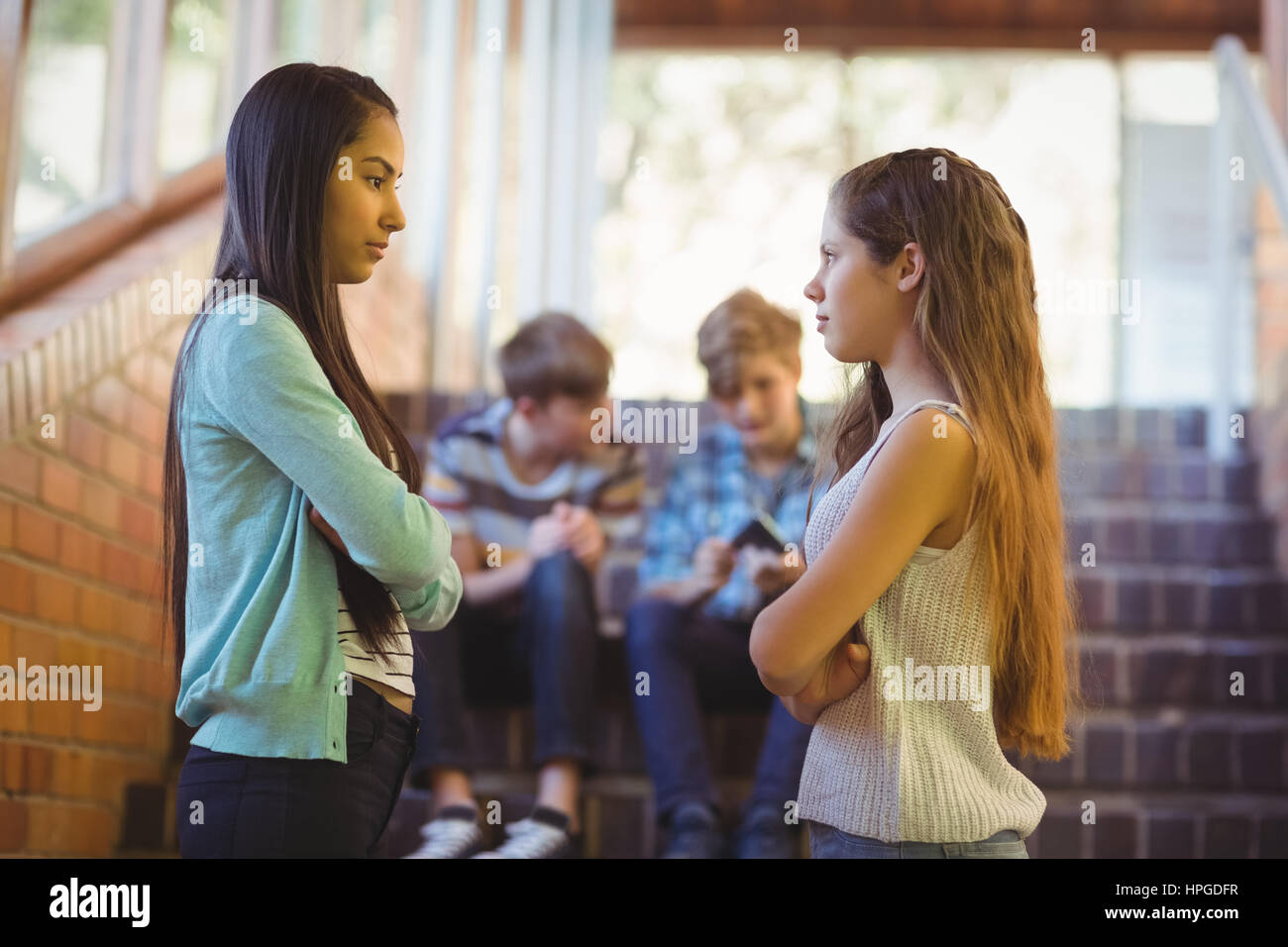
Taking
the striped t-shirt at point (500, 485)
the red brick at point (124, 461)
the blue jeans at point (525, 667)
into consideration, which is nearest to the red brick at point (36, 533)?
the red brick at point (124, 461)

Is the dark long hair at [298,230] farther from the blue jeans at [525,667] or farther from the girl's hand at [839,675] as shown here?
the blue jeans at [525,667]

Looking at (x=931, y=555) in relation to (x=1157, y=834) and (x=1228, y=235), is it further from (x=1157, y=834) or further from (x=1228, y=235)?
(x=1228, y=235)

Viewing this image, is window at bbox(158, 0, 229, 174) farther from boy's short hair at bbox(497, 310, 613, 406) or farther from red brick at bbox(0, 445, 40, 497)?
red brick at bbox(0, 445, 40, 497)

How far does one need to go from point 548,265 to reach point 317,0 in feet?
4.37

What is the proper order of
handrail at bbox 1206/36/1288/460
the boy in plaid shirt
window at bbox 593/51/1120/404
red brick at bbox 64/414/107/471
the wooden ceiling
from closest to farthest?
red brick at bbox 64/414/107/471 < the boy in plaid shirt < handrail at bbox 1206/36/1288/460 < the wooden ceiling < window at bbox 593/51/1120/404

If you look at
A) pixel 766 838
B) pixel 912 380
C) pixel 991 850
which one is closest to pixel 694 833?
pixel 766 838

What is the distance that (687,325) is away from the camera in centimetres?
645

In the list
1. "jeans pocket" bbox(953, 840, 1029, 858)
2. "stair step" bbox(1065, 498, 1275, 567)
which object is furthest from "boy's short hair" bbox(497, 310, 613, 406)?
"jeans pocket" bbox(953, 840, 1029, 858)

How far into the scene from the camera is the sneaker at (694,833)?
1.92 m

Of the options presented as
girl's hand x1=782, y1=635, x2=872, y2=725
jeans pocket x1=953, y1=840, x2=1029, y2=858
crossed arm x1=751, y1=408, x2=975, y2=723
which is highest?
crossed arm x1=751, y1=408, x2=975, y2=723

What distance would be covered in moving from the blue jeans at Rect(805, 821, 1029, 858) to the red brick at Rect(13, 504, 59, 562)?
1.21 m

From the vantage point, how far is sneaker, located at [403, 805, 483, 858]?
1896 millimetres

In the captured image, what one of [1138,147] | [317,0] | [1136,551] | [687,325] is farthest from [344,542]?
[1138,147]

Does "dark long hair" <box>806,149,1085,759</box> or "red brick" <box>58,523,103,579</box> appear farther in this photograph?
"red brick" <box>58,523,103,579</box>
